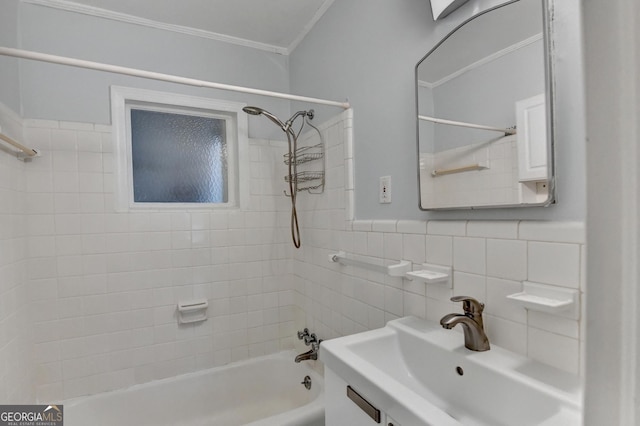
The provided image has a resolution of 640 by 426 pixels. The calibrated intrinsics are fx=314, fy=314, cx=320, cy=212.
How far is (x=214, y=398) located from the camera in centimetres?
204

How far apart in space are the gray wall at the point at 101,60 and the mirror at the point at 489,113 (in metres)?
1.43

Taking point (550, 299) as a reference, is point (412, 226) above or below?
above

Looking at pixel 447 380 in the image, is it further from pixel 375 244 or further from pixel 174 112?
pixel 174 112

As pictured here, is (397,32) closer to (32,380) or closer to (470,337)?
(470,337)

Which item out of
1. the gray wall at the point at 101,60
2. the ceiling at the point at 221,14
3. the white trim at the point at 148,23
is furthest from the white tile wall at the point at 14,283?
the ceiling at the point at 221,14

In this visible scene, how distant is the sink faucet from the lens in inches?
36.5

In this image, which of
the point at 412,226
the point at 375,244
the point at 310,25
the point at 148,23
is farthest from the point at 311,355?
the point at 148,23

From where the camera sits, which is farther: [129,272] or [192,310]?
[192,310]

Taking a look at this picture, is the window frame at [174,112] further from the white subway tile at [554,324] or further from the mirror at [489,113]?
the white subway tile at [554,324]

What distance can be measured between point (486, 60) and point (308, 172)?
4.16ft

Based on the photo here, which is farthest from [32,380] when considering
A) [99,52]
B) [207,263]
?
[99,52]

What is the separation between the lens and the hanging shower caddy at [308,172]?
197cm

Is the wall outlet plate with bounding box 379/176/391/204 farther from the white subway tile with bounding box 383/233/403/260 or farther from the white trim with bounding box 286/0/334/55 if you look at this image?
the white trim with bounding box 286/0/334/55

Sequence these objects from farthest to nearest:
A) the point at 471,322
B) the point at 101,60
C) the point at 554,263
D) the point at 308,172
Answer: the point at 308,172 < the point at 101,60 < the point at 471,322 < the point at 554,263
